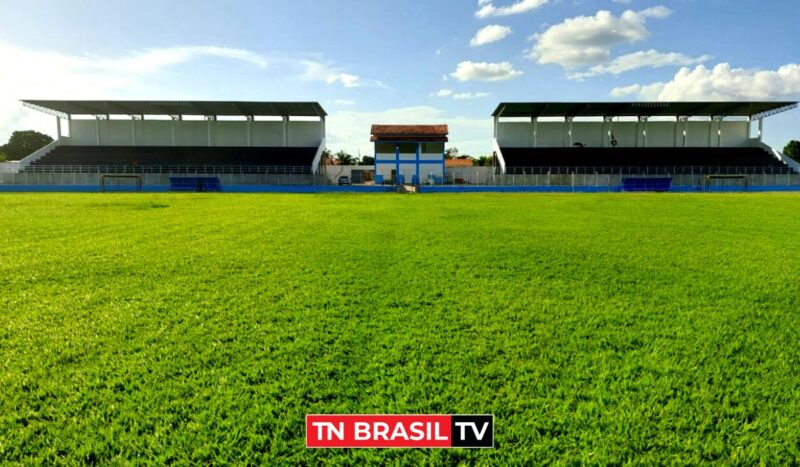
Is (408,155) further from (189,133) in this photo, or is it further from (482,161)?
(482,161)

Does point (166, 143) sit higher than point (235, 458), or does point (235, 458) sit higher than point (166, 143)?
point (166, 143)

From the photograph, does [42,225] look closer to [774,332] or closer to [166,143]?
[774,332]

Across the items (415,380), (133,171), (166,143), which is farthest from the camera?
(166,143)

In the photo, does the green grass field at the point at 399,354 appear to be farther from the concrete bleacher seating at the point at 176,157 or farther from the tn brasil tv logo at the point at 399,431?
the concrete bleacher seating at the point at 176,157

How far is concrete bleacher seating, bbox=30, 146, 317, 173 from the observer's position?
4025cm

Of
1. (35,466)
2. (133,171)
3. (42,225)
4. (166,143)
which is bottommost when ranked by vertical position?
(35,466)

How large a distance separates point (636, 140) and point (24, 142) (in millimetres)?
90931

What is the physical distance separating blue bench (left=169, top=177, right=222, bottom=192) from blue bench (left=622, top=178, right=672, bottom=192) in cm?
3159

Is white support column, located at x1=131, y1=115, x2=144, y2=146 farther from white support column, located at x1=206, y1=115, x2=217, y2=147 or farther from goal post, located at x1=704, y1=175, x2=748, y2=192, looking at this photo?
goal post, located at x1=704, y1=175, x2=748, y2=192

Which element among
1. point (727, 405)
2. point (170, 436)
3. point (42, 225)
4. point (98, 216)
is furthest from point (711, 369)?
point (98, 216)

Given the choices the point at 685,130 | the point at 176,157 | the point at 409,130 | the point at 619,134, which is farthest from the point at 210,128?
the point at 685,130

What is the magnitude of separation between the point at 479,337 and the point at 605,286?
7.12ft

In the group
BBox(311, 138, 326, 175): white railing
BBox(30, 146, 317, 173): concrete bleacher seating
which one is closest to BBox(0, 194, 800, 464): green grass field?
BBox(30, 146, 317, 173): concrete bleacher seating

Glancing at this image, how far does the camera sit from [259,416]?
7.21 feet
